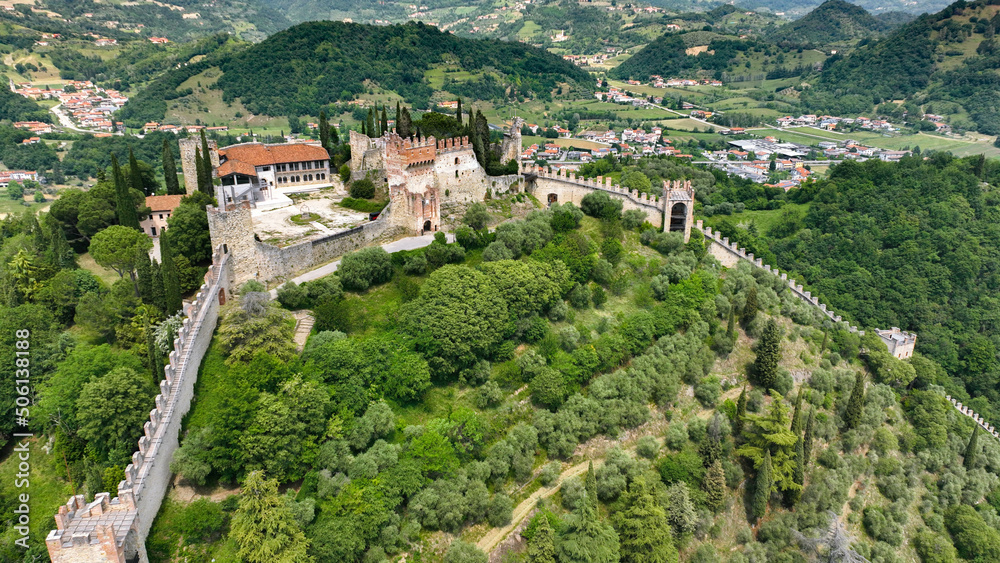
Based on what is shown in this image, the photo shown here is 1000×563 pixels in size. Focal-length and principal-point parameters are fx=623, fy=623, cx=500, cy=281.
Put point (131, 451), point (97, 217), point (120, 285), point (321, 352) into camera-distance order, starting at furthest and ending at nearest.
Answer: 1. point (97, 217)
2. point (120, 285)
3. point (321, 352)
4. point (131, 451)

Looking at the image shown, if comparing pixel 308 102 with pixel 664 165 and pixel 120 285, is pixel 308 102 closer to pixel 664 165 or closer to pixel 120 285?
pixel 664 165

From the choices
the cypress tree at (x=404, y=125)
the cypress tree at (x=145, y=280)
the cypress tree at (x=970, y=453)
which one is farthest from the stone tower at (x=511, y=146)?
the cypress tree at (x=970, y=453)

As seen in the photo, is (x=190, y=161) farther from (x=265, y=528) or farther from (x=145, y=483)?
(x=265, y=528)

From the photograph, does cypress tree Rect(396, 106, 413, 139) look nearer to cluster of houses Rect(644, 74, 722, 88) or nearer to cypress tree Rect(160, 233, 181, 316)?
cypress tree Rect(160, 233, 181, 316)

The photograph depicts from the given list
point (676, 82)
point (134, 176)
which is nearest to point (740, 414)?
point (134, 176)

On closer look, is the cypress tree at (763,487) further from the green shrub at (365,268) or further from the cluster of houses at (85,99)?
the cluster of houses at (85,99)

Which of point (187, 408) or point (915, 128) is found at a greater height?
point (915, 128)

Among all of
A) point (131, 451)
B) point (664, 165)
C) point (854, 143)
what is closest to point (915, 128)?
point (854, 143)
